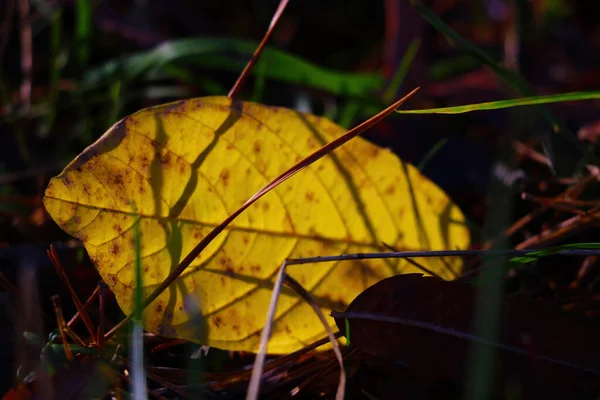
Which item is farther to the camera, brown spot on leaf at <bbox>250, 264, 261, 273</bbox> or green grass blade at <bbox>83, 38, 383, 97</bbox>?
green grass blade at <bbox>83, 38, 383, 97</bbox>

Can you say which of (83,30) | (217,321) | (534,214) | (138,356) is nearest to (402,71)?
(534,214)

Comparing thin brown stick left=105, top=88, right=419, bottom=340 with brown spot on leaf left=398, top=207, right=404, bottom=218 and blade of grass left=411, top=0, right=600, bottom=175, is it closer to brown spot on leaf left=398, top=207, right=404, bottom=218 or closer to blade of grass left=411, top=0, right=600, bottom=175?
brown spot on leaf left=398, top=207, right=404, bottom=218

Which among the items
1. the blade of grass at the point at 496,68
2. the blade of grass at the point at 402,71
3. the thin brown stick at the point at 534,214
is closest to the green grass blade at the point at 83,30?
the blade of grass at the point at 402,71

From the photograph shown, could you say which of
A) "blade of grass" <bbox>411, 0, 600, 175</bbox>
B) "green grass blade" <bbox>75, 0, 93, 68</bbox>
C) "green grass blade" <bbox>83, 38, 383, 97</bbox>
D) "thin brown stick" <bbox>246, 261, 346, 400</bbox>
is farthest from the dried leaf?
"green grass blade" <bbox>75, 0, 93, 68</bbox>

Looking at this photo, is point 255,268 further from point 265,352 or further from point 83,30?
point 83,30

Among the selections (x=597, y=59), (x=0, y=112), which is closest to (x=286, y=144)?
(x=0, y=112)

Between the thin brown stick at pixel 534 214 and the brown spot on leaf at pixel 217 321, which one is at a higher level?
the thin brown stick at pixel 534 214

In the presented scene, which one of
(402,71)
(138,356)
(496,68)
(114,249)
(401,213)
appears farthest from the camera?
(402,71)

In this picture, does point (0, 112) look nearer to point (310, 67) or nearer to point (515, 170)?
point (310, 67)

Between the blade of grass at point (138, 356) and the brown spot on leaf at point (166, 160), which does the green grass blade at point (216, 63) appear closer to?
the brown spot on leaf at point (166, 160)
